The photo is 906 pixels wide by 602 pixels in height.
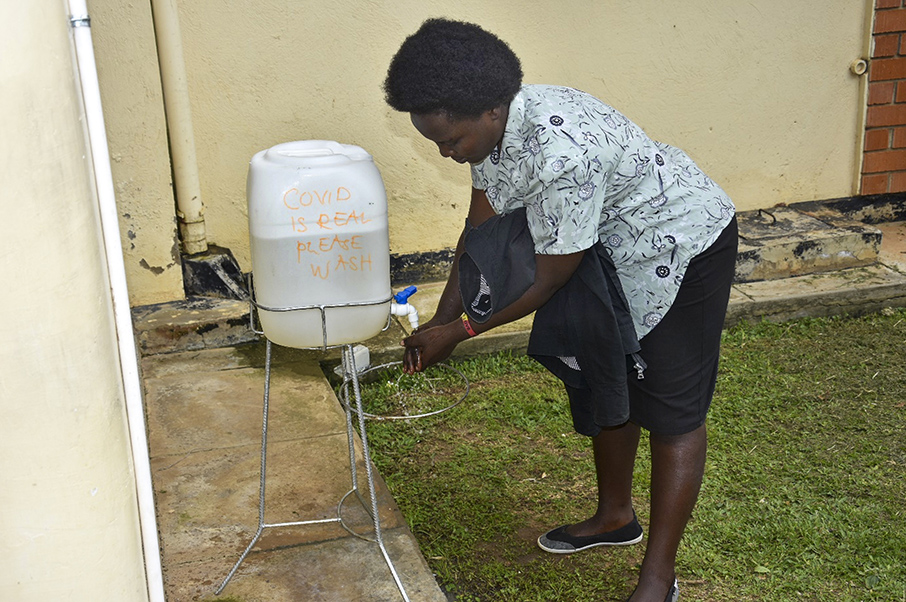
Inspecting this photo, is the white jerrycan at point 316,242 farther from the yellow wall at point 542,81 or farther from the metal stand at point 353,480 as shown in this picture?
the yellow wall at point 542,81

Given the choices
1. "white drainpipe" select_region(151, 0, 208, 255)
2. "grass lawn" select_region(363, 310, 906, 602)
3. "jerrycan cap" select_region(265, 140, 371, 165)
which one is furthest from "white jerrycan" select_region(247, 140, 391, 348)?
"white drainpipe" select_region(151, 0, 208, 255)

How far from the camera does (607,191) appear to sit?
234 centimetres

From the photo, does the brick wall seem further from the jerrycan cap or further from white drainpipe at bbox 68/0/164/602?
white drainpipe at bbox 68/0/164/602

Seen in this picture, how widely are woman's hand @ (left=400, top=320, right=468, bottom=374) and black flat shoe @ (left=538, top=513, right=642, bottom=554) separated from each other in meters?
0.91

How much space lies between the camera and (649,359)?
2529mm

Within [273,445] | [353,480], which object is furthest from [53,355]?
[273,445]

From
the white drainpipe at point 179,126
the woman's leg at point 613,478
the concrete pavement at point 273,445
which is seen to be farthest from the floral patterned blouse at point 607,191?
the white drainpipe at point 179,126

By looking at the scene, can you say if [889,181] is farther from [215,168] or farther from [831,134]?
[215,168]

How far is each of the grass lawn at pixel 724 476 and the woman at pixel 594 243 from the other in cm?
38

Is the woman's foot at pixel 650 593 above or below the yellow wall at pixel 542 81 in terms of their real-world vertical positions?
below

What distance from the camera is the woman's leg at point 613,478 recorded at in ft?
9.48

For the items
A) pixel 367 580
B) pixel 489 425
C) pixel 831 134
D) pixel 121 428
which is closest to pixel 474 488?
pixel 489 425

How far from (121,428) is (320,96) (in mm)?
3517

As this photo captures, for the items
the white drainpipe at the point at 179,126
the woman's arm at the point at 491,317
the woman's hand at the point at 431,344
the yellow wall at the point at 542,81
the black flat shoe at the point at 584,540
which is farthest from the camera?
the yellow wall at the point at 542,81
